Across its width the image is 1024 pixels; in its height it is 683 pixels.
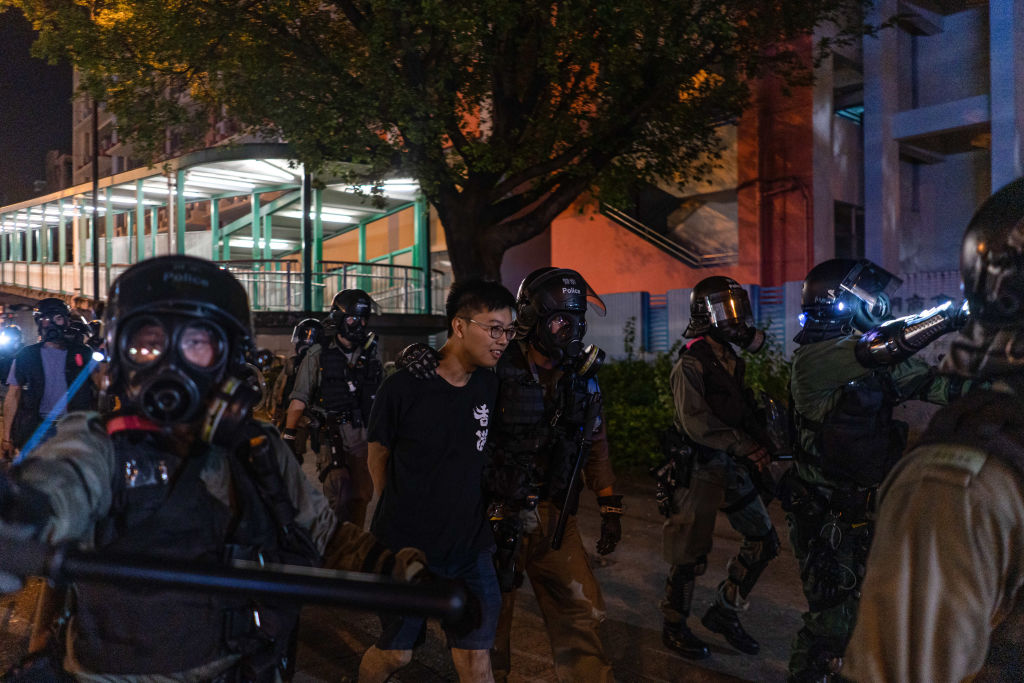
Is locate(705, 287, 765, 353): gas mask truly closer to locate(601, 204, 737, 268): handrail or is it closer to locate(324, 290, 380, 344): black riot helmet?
locate(324, 290, 380, 344): black riot helmet

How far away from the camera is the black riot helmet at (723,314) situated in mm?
4949

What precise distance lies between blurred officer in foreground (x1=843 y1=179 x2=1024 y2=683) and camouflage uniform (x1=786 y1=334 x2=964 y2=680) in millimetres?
2470

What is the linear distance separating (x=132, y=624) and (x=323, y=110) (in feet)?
29.5

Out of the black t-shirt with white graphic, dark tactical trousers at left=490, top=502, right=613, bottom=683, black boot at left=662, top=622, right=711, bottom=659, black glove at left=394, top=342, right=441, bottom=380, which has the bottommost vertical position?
black boot at left=662, top=622, right=711, bottom=659

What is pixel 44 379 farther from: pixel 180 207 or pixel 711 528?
pixel 180 207

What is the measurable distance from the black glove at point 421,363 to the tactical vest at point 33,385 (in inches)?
198

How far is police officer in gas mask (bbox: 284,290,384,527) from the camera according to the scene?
6.49 meters

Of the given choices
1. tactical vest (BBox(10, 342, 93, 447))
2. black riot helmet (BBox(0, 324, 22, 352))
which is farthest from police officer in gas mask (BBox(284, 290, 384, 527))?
black riot helmet (BBox(0, 324, 22, 352))

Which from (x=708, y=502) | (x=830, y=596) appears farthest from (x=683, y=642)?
(x=830, y=596)

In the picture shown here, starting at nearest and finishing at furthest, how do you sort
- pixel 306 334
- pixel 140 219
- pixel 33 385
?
1. pixel 33 385
2. pixel 306 334
3. pixel 140 219

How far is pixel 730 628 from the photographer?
4.70m

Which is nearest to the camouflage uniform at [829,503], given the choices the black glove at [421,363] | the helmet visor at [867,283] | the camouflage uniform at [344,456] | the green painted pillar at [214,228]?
the helmet visor at [867,283]

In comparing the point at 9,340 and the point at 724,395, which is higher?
the point at 9,340

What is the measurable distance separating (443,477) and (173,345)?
161 centimetres
